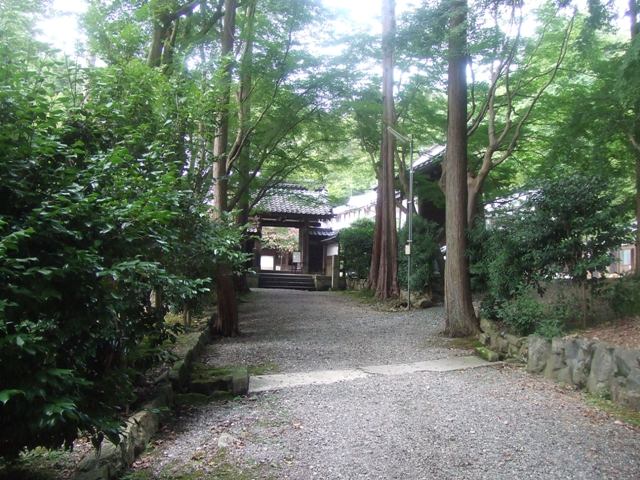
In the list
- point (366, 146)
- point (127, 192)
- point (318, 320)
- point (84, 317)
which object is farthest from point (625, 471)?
point (366, 146)

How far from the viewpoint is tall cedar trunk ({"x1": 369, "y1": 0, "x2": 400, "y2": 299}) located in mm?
14297

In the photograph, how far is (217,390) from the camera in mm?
5324

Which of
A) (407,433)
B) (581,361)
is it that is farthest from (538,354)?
(407,433)

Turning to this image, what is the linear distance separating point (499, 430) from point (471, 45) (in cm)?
722

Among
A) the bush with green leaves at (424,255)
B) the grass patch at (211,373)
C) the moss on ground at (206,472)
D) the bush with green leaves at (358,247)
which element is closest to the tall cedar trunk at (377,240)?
the bush with green leaves at (424,255)

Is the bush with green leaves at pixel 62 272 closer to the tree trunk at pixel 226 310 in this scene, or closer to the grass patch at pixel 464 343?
the tree trunk at pixel 226 310

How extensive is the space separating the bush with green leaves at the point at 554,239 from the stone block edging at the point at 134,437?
199 inches

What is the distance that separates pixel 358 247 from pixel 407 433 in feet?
50.6

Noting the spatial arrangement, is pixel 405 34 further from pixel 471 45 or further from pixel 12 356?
pixel 12 356

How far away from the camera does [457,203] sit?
8.84m

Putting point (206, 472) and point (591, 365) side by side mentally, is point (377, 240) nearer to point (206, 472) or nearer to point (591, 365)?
point (591, 365)

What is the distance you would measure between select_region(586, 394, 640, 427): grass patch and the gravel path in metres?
0.13

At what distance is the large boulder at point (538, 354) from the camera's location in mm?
6160

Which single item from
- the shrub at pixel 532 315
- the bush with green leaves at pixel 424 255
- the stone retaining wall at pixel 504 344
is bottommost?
the stone retaining wall at pixel 504 344
